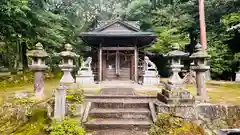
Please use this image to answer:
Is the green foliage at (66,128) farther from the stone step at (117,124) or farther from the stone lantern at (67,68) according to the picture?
the stone lantern at (67,68)

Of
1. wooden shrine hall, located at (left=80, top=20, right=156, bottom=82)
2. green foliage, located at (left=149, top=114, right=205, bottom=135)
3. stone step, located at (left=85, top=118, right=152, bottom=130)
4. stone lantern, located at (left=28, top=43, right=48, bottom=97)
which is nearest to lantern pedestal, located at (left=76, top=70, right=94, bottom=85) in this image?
wooden shrine hall, located at (left=80, top=20, right=156, bottom=82)

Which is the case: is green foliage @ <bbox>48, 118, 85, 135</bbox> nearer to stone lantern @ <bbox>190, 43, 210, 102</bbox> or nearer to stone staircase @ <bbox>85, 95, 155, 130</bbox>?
stone staircase @ <bbox>85, 95, 155, 130</bbox>

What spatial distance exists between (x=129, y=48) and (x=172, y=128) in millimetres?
10246

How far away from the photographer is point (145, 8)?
22.5 meters

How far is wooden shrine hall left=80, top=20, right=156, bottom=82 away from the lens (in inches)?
552

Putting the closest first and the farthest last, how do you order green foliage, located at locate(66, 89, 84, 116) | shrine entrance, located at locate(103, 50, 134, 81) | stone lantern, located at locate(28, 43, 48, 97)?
green foliage, located at locate(66, 89, 84, 116), stone lantern, located at locate(28, 43, 48, 97), shrine entrance, located at locate(103, 50, 134, 81)

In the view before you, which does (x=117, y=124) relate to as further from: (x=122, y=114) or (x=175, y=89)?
(x=175, y=89)

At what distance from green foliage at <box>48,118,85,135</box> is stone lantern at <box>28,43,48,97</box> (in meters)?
2.33

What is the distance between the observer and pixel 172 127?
445 centimetres

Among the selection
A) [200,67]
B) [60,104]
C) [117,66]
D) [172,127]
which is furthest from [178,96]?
[117,66]

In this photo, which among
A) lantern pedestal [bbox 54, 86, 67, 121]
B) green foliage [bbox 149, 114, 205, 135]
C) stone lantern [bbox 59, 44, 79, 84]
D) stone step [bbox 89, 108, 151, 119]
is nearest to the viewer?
green foliage [bbox 149, 114, 205, 135]

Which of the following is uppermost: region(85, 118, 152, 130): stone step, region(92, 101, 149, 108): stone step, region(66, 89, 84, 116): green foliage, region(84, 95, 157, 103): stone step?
region(66, 89, 84, 116): green foliage

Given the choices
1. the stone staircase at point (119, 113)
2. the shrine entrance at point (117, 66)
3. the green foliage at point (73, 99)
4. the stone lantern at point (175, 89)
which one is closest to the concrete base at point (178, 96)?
the stone lantern at point (175, 89)

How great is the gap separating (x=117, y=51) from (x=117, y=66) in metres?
1.26
